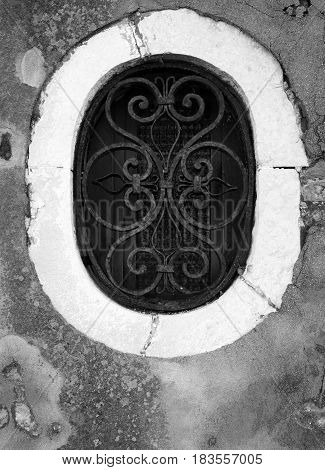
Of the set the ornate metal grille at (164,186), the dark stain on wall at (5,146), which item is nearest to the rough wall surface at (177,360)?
the dark stain on wall at (5,146)

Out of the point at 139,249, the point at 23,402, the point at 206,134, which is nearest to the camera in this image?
the point at 23,402

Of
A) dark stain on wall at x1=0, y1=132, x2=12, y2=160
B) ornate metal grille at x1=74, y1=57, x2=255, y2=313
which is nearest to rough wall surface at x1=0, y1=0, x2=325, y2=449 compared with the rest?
dark stain on wall at x1=0, y1=132, x2=12, y2=160

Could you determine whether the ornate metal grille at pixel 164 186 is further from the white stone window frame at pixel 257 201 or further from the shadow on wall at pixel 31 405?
the shadow on wall at pixel 31 405

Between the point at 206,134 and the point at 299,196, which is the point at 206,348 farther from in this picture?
the point at 206,134

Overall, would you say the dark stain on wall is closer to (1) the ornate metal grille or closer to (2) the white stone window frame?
(2) the white stone window frame

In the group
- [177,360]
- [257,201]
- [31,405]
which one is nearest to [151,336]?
[177,360]
